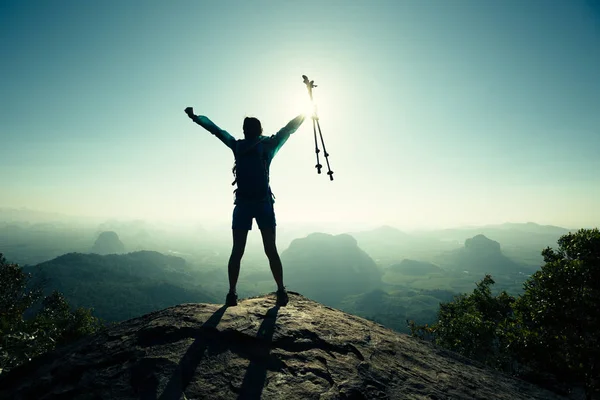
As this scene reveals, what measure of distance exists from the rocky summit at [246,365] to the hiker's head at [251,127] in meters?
4.15

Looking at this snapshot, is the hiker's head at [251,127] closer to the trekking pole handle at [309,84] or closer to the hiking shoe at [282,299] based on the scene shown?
the trekking pole handle at [309,84]

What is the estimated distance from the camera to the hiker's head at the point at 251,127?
21.6 feet

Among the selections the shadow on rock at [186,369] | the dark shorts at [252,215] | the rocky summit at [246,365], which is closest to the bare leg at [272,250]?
the dark shorts at [252,215]

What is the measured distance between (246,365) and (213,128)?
5.28 meters

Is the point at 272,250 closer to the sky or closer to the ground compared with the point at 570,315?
closer to the sky

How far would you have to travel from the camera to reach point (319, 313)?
6.29 meters

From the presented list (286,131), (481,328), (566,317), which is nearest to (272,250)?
(286,131)

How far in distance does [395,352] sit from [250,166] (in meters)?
5.09

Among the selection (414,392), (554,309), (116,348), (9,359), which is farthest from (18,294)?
(554,309)

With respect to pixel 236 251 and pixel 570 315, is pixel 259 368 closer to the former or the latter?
pixel 236 251

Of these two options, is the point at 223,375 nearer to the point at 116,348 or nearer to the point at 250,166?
the point at 116,348

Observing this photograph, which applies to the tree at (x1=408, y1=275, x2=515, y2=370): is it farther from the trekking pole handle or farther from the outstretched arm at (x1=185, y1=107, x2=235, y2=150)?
the outstretched arm at (x1=185, y1=107, x2=235, y2=150)

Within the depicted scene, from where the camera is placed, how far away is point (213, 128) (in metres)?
6.63

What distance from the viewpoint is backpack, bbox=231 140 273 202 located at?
6309 mm
